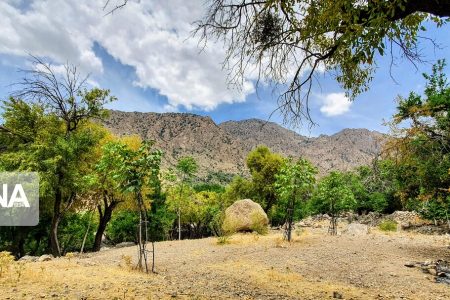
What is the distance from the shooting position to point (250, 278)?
10.7m

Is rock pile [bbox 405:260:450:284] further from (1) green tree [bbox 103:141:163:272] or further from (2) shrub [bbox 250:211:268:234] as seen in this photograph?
(2) shrub [bbox 250:211:268:234]

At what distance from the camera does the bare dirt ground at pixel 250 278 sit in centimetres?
851

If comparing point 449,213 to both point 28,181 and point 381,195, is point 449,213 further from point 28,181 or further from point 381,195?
point 28,181

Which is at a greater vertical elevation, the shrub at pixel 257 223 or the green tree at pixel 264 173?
the green tree at pixel 264 173

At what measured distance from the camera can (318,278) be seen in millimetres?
11344

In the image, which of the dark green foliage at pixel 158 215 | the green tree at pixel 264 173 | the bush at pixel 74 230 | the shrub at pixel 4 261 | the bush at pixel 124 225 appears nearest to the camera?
the shrub at pixel 4 261

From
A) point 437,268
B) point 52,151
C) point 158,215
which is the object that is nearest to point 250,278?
point 437,268

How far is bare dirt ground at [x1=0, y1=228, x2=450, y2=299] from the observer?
851cm

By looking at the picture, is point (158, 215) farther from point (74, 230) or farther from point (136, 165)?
point (136, 165)

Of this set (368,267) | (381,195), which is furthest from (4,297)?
(381,195)

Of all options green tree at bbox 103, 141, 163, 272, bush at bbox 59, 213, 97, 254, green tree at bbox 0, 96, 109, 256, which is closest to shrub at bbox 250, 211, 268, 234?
green tree at bbox 0, 96, 109, 256

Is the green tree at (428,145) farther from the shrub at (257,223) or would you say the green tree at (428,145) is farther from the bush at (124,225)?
the bush at (124,225)

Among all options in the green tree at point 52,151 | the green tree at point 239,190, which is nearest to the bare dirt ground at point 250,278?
the green tree at point 52,151

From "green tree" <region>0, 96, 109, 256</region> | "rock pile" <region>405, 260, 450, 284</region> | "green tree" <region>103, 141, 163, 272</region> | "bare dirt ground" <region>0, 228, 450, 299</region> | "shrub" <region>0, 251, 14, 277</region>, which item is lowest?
"rock pile" <region>405, 260, 450, 284</region>
